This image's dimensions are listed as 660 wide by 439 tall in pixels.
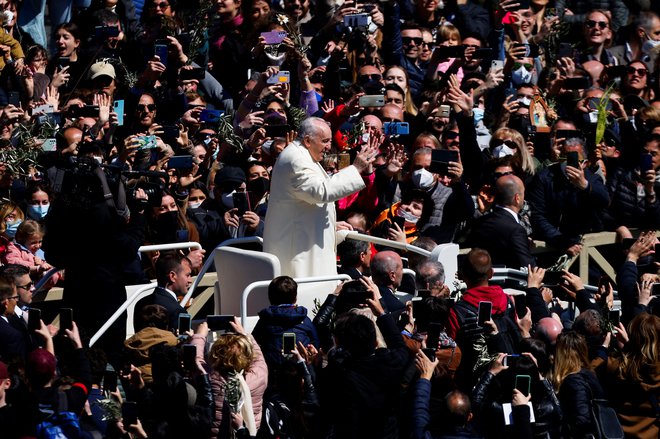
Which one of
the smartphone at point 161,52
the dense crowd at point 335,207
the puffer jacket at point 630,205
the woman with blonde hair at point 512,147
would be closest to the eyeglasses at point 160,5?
the dense crowd at point 335,207

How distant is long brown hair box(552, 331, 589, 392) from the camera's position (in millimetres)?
11523

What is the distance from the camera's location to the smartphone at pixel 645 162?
16391mm

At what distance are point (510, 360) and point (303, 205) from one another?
2686 millimetres

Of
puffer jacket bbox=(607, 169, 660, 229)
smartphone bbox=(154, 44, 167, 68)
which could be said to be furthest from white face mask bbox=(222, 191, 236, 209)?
puffer jacket bbox=(607, 169, 660, 229)

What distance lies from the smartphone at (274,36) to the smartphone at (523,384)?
6444mm

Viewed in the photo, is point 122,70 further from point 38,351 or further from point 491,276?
point 38,351

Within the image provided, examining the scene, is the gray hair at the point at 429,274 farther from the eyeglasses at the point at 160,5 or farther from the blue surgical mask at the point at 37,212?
the eyeglasses at the point at 160,5

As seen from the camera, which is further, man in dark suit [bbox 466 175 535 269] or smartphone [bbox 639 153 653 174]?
smartphone [bbox 639 153 653 174]

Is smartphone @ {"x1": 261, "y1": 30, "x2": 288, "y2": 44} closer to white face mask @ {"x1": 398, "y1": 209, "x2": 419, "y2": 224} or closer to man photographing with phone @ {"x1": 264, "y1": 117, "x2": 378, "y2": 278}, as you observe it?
white face mask @ {"x1": 398, "y1": 209, "x2": 419, "y2": 224}

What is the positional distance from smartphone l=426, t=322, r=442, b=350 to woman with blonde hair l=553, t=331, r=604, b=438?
879 millimetres

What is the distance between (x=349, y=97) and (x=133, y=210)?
10.8ft

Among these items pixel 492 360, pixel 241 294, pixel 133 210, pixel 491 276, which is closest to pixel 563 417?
pixel 492 360

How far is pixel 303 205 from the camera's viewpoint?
521 inches

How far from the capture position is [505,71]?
17469mm
